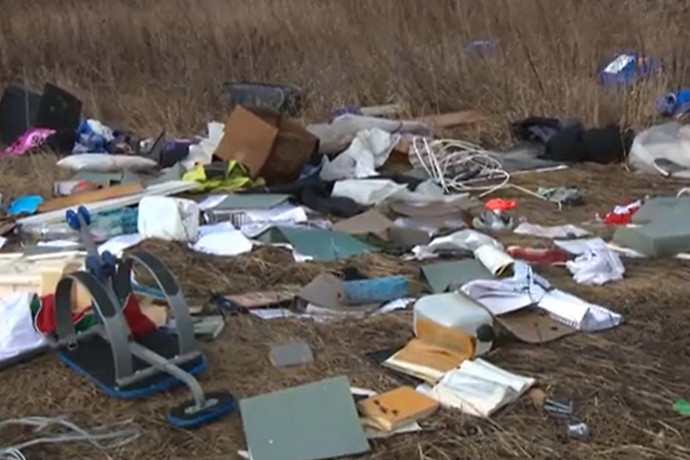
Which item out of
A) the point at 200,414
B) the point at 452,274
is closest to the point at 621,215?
the point at 452,274

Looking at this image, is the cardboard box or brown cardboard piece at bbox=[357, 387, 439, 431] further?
the cardboard box

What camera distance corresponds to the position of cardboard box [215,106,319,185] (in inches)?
221

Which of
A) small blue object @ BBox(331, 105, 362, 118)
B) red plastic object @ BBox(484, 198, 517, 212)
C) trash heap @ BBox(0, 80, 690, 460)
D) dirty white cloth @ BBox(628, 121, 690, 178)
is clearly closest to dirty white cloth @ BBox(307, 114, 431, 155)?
trash heap @ BBox(0, 80, 690, 460)

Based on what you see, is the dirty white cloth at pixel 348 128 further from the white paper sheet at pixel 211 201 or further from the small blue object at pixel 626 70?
the small blue object at pixel 626 70

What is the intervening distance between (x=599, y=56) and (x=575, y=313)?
4.26 m

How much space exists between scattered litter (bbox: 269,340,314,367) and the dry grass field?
0.12ft

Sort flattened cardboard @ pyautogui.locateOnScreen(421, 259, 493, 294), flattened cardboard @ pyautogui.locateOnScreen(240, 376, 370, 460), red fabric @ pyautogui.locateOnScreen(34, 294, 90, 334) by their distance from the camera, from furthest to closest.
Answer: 1. flattened cardboard @ pyautogui.locateOnScreen(421, 259, 493, 294)
2. red fabric @ pyautogui.locateOnScreen(34, 294, 90, 334)
3. flattened cardboard @ pyautogui.locateOnScreen(240, 376, 370, 460)

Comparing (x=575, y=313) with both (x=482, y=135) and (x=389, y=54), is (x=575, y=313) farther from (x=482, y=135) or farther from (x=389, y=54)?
(x=389, y=54)

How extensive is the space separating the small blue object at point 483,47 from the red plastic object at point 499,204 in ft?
8.40

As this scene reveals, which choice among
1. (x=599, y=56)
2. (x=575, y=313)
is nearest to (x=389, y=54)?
(x=599, y=56)

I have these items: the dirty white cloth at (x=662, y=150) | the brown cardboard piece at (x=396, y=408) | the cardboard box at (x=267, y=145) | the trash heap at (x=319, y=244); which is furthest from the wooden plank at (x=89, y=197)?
the dirty white cloth at (x=662, y=150)

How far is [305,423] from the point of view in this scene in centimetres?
296

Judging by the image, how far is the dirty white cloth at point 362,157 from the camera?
576cm

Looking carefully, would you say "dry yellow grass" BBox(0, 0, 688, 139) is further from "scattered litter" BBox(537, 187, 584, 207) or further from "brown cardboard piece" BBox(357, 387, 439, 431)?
"brown cardboard piece" BBox(357, 387, 439, 431)
